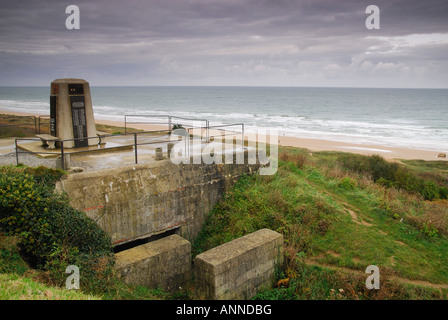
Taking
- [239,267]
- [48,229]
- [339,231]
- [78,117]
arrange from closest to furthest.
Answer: [48,229] → [239,267] → [339,231] → [78,117]

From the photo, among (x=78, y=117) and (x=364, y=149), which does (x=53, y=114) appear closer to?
(x=78, y=117)

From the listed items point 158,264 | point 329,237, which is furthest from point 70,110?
point 329,237

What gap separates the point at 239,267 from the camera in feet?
28.1

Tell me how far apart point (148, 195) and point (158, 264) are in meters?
2.17

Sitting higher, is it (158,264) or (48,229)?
(48,229)

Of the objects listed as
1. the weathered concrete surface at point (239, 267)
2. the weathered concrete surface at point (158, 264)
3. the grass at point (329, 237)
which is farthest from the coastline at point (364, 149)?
the weathered concrete surface at point (158, 264)

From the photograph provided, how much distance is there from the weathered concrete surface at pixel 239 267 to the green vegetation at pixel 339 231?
0.42 metres

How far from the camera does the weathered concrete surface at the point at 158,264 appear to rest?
8.48 metres

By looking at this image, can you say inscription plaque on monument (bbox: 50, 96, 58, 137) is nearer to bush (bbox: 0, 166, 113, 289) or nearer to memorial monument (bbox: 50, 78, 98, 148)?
memorial monument (bbox: 50, 78, 98, 148)

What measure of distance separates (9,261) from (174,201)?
4984mm

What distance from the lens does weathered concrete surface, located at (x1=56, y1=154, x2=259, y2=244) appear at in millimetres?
9008

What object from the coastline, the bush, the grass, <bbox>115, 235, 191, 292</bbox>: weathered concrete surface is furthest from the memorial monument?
the coastline
